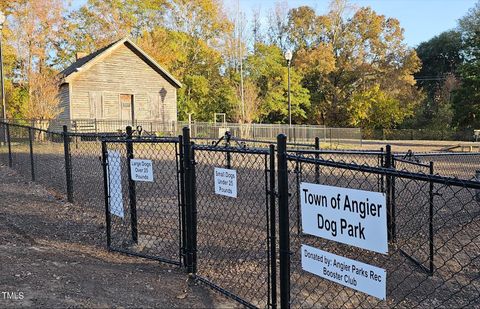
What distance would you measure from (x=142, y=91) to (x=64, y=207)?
22.9 metres

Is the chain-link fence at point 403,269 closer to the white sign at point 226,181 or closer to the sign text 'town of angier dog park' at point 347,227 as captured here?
the sign text 'town of angier dog park' at point 347,227

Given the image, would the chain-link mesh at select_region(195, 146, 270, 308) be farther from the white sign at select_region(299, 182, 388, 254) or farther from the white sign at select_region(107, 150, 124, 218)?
the white sign at select_region(107, 150, 124, 218)

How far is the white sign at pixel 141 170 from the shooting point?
463 cm

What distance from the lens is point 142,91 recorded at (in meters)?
29.6

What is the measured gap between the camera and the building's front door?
29.0 meters

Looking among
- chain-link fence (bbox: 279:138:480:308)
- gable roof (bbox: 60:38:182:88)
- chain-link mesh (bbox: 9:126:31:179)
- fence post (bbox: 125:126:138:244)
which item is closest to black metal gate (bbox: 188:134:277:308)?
chain-link fence (bbox: 279:138:480:308)

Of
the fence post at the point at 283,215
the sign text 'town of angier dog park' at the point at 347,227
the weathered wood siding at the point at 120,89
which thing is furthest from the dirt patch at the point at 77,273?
the weathered wood siding at the point at 120,89

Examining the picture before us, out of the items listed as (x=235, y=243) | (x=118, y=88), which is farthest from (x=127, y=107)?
(x=235, y=243)

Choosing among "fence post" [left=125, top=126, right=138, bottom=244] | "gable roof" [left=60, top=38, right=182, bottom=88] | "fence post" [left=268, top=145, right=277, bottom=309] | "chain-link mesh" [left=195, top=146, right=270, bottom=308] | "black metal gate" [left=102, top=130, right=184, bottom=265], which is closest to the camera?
"fence post" [left=268, top=145, right=277, bottom=309]

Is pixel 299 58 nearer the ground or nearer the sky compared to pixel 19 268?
nearer the sky

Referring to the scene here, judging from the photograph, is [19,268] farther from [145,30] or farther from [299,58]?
[299,58]

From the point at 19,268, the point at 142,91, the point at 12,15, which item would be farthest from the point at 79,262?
the point at 12,15

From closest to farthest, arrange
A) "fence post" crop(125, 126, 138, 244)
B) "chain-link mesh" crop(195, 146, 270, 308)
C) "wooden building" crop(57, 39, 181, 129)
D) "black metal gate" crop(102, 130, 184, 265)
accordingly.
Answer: "chain-link mesh" crop(195, 146, 270, 308), "black metal gate" crop(102, 130, 184, 265), "fence post" crop(125, 126, 138, 244), "wooden building" crop(57, 39, 181, 129)

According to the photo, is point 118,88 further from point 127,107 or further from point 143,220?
point 143,220
